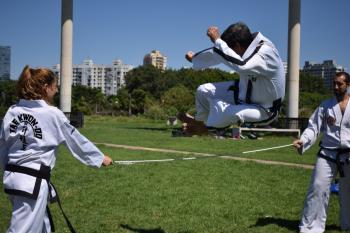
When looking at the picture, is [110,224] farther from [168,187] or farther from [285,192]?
[285,192]

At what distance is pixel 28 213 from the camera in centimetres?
489

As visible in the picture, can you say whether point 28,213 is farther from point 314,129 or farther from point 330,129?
point 330,129

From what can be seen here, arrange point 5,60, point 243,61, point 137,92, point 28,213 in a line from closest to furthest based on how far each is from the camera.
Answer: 1. point 243,61
2. point 28,213
3. point 5,60
4. point 137,92

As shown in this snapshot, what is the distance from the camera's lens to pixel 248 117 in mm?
5000

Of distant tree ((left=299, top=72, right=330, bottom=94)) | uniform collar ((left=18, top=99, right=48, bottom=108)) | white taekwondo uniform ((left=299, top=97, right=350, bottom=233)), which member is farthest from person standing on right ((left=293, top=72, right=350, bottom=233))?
distant tree ((left=299, top=72, right=330, bottom=94))

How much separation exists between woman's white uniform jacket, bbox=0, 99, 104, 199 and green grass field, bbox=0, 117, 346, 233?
3.48m

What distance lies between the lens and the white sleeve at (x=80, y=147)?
528 cm

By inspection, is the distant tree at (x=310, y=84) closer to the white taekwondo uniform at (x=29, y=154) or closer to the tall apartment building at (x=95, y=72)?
the white taekwondo uniform at (x=29, y=154)

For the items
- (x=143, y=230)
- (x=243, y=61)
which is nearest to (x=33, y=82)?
(x=243, y=61)

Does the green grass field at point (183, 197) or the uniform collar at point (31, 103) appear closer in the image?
the uniform collar at point (31, 103)

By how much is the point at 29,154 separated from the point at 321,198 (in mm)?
4926

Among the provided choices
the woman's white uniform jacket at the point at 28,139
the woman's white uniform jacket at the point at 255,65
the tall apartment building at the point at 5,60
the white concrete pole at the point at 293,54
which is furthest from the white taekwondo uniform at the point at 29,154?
the tall apartment building at the point at 5,60

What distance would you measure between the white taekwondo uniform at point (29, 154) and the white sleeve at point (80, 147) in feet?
0.38

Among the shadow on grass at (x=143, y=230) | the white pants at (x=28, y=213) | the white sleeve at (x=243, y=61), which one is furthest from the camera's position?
the shadow on grass at (x=143, y=230)
